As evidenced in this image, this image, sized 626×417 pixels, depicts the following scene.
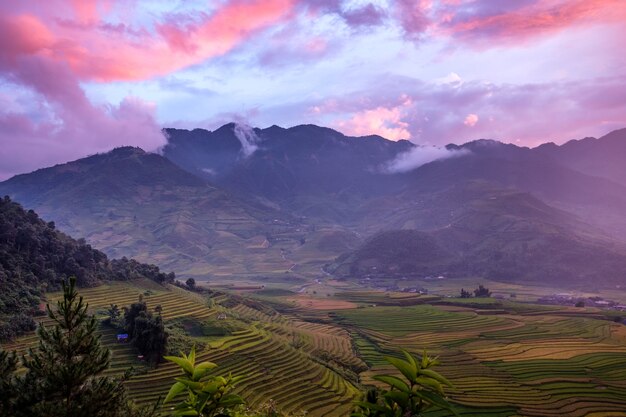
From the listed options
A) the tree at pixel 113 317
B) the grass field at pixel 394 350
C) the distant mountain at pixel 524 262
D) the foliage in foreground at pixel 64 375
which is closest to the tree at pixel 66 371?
the foliage in foreground at pixel 64 375

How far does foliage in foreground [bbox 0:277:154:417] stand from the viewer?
9992mm

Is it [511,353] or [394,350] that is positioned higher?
[511,353]

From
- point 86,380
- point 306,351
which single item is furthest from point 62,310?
point 306,351

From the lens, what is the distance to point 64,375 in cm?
1002

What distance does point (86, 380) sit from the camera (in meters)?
10.6

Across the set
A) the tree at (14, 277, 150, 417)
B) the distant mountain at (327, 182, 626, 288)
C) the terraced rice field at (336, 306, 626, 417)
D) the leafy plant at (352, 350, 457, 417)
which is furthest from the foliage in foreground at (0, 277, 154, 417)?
the distant mountain at (327, 182, 626, 288)

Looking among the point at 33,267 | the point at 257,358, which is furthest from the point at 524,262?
the point at 33,267

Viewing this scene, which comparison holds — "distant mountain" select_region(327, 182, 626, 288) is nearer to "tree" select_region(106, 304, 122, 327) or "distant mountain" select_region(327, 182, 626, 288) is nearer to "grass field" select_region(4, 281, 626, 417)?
"grass field" select_region(4, 281, 626, 417)

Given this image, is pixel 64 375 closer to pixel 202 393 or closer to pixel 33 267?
pixel 202 393

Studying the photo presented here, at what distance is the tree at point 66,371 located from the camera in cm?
Result: 998

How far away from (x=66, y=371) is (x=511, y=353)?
69036 millimetres

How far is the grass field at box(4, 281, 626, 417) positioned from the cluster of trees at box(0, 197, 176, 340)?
2.47 metres

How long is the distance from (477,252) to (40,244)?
174 m

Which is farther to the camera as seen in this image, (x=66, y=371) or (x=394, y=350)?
(x=394, y=350)
